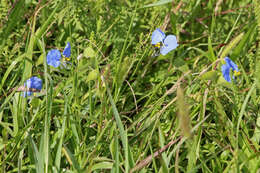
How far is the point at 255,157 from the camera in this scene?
1.51m

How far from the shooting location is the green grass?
1415 mm

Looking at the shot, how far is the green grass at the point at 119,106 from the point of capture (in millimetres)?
1415

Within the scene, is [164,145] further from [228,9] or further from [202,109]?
[228,9]

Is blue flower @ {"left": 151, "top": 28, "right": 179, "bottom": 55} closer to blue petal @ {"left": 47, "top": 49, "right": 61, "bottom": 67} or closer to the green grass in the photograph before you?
the green grass

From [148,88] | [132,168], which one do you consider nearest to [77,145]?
[132,168]

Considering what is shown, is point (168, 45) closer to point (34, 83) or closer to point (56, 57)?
point (56, 57)

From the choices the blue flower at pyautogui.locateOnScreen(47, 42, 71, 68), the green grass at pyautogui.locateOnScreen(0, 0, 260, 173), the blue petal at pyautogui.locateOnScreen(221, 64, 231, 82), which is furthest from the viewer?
the blue flower at pyautogui.locateOnScreen(47, 42, 71, 68)

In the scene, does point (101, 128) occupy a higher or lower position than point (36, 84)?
lower

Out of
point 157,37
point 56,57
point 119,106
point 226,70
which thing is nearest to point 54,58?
point 56,57

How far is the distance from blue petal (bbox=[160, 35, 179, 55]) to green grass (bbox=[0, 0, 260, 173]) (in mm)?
35

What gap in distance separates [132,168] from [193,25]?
1314mm

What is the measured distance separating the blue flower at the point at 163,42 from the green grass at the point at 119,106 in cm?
4

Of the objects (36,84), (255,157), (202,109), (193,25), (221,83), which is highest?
(193,25)

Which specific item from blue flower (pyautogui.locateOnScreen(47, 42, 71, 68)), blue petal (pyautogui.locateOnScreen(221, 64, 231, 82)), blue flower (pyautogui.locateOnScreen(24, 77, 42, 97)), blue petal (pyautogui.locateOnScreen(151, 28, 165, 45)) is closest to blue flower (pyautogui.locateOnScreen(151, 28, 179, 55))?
blue petal (pyautogui.locateOnScreen(151, 28, 165, 45))
